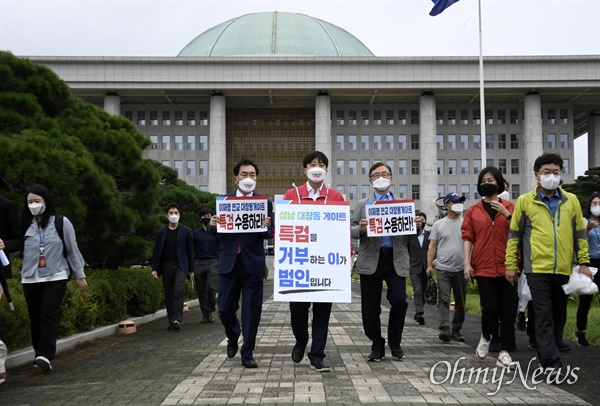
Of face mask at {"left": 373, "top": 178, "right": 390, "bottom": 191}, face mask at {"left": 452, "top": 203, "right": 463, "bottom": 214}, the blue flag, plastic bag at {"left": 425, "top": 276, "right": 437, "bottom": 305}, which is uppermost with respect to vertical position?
the blue flag

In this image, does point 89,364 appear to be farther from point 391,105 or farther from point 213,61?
point 391,105

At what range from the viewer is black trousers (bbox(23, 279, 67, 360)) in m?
7.24

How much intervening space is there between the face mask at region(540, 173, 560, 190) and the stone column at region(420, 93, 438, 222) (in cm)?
6859

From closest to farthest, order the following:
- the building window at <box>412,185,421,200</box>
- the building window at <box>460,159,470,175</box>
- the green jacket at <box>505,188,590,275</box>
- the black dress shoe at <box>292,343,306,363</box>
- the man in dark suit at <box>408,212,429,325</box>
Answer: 1. the green jacket at <box>505,188,590,275</box>
2. the black dress shoe at <box>292,343,306,363</box>
3. the man in dark suit at <box>408,212,429,325</box>
4. the building window at <box>412,185,421,200</box>
5. the building window at <box>460,159,470,175</box>

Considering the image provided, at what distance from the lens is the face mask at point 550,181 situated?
6941 mm

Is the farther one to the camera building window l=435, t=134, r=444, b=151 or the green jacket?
building window l=435, t=134, r=444, b=151

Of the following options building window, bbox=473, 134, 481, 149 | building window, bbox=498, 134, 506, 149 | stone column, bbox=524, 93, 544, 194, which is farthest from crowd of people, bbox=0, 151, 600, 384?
building window, bbox=498, 134, 506, 149

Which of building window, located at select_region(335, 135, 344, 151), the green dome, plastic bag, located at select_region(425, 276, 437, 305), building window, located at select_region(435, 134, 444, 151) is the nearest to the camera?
plastic bag, located at select_region(425, 276, 437, 305)

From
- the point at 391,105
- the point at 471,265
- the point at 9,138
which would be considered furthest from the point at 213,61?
the point at 471,265

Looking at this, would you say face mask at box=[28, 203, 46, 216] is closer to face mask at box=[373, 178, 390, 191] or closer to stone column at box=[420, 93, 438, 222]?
face mask at box=[373, 178, 390, 191]

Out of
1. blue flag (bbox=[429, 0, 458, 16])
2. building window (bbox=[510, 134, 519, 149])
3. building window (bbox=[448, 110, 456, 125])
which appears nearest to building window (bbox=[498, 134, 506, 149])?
building window (bbox=[510, 134, 519, 149])

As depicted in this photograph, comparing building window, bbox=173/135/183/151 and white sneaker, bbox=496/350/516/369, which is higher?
building window, bbox=173/135/183/151

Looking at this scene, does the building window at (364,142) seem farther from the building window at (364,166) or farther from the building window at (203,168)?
the building window at (203,168)

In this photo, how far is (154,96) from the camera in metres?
77.8
